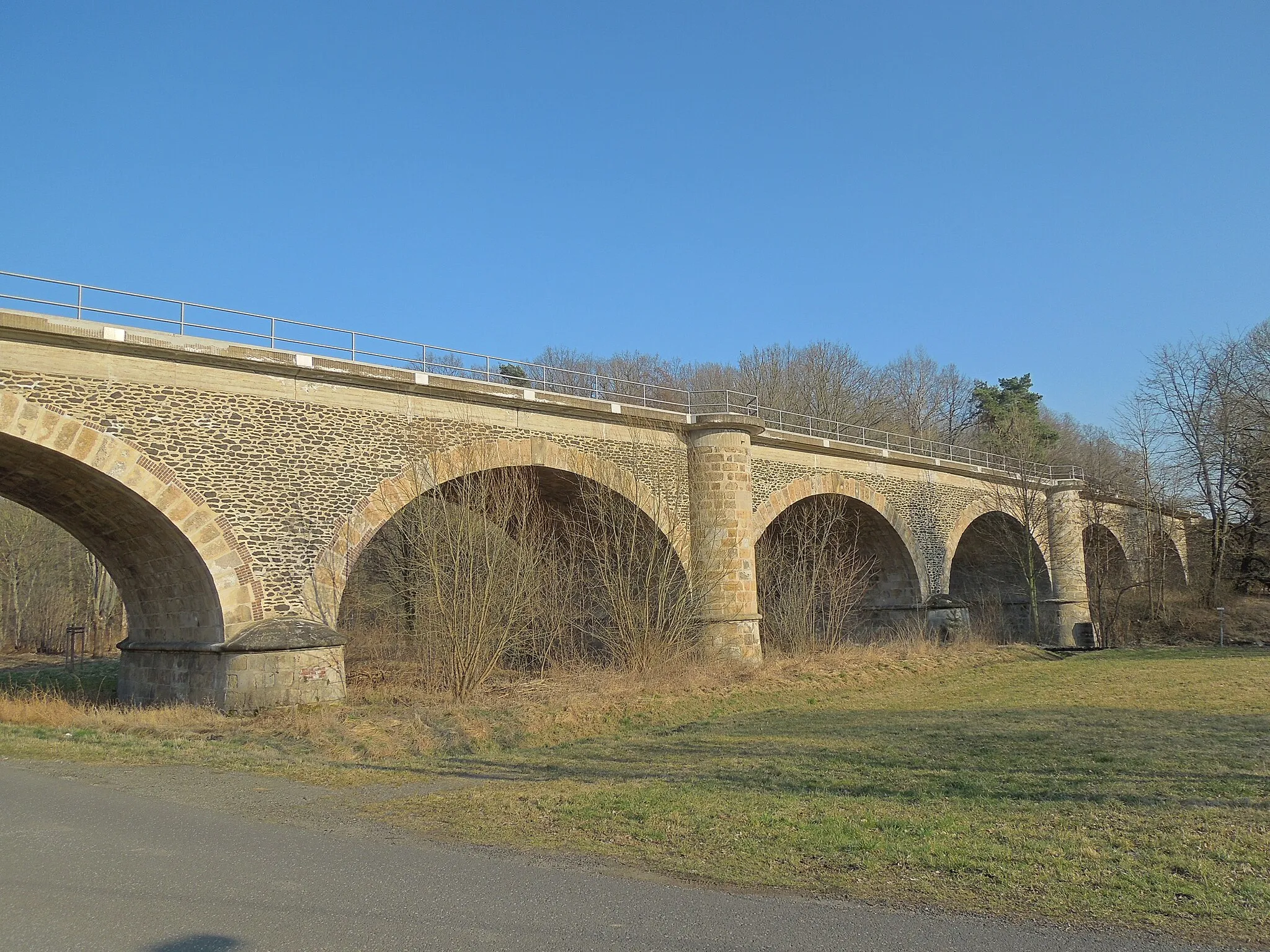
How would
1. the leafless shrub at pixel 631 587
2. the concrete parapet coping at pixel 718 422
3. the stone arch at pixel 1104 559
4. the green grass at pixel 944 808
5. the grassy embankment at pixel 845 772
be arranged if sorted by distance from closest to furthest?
the green grass at pixel 944 808
the grassy embankment at pixel 845 772
the leafless shrub at pixel 631 587
the concrete parapet coping at pixel 718 422
the stone arch at pixel 1104 559

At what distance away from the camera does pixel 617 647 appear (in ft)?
59.7

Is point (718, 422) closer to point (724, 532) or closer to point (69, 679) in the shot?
point (724, 532)

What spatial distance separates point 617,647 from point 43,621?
28.8m

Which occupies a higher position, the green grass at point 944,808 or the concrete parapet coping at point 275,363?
the concrete parapet coping at point 275,363

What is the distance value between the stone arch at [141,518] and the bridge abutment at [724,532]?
9.05m

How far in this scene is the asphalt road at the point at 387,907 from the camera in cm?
420

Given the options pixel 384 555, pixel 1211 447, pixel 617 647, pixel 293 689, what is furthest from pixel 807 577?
pixel 1211 447

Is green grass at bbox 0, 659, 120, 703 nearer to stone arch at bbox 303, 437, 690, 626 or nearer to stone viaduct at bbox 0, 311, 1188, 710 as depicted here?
stone viaduct at bbox 0, 311, 1188, 710

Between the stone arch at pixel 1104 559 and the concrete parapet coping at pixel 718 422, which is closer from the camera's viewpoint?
the concrete parapet coping at pixel 718 422

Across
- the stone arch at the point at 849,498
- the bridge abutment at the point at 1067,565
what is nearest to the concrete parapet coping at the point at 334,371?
the stone arch at the point at 849,498

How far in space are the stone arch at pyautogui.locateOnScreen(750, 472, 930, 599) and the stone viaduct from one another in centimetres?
197

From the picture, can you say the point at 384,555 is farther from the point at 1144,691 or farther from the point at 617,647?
the point at 1144,691

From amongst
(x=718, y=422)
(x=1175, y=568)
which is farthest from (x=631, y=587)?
(x=1175, y=568)

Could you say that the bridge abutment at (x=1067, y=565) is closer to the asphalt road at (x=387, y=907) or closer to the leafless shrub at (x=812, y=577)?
the leafless shrub at (x=812, y=577)
